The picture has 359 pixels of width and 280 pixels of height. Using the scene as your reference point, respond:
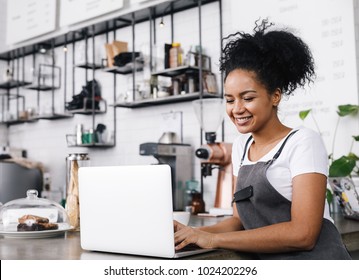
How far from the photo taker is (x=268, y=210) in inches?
56.9

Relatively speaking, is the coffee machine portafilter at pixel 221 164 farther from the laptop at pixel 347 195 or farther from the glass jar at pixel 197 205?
the laptop at pixel 347 195

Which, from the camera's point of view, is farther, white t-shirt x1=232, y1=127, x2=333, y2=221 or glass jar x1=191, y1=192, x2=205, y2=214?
glass jar x1=191, y1=192, x2=205, y2=214

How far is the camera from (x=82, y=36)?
5.00 meters

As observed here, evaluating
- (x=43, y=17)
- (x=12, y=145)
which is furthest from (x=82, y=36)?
(x=12, y=145)

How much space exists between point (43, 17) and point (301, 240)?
14.7 feet

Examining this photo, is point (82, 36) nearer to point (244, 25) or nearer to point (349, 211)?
point (244, 25)

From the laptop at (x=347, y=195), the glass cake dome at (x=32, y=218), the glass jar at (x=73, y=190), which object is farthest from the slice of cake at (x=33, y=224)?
the laptop at (x=347, y=195)

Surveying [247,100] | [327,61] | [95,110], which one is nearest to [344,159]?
[327,61]

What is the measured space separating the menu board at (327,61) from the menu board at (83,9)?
167 centimetres

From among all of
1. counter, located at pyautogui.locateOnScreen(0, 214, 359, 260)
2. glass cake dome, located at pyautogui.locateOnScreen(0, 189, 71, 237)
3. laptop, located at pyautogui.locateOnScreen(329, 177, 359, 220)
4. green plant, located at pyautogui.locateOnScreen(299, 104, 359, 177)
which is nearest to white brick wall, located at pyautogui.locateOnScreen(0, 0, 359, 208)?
green plant, located at pyautogui.locateOnScreen(299, 104, 359, 177)

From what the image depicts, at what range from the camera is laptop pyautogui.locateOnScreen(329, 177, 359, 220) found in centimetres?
226

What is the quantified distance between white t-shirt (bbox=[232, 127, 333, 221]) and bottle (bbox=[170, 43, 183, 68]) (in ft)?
8.09

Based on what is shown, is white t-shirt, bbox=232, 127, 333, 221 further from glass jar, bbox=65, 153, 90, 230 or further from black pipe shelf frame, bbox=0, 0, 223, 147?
black pipe shelf frame, bbox=0, 0, 223, 147

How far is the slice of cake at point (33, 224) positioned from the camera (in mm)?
1705
